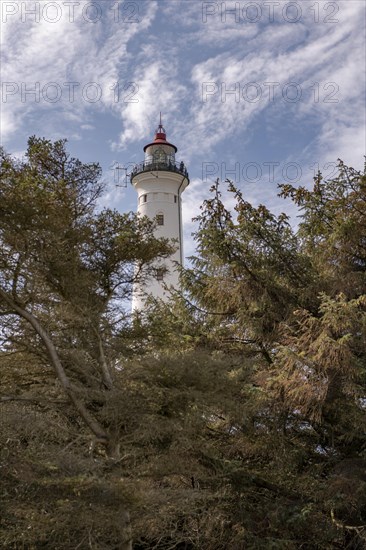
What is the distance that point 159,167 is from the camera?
24297mm

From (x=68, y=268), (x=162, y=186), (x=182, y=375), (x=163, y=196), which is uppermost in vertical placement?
(x=162, y=186)

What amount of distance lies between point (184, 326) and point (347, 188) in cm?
411

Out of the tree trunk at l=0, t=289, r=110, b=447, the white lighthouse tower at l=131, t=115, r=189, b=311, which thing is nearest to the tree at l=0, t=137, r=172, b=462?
the tree trunk at l=0, t=289, r=110, b=447

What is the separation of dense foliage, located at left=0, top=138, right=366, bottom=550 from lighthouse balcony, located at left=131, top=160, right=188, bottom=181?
1399cm

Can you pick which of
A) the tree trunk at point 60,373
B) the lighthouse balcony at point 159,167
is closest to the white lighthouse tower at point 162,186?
the lighthouse balcony at point 159,167

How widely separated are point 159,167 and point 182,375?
1820cm

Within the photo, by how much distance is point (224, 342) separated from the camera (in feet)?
34.4

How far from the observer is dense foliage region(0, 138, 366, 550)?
6.57 metres

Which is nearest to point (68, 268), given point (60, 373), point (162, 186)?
point (60, 373)

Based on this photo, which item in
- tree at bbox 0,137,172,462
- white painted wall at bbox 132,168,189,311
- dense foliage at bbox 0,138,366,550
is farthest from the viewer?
white painted wall at bbox 132,168,189,311

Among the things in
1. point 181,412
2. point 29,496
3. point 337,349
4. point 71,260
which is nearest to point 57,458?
point 29,496

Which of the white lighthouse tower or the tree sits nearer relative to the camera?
the tree

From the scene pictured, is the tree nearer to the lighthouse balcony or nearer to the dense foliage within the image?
the dense foliage

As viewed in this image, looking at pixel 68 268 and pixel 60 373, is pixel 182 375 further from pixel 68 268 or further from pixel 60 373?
pixel 68 268
